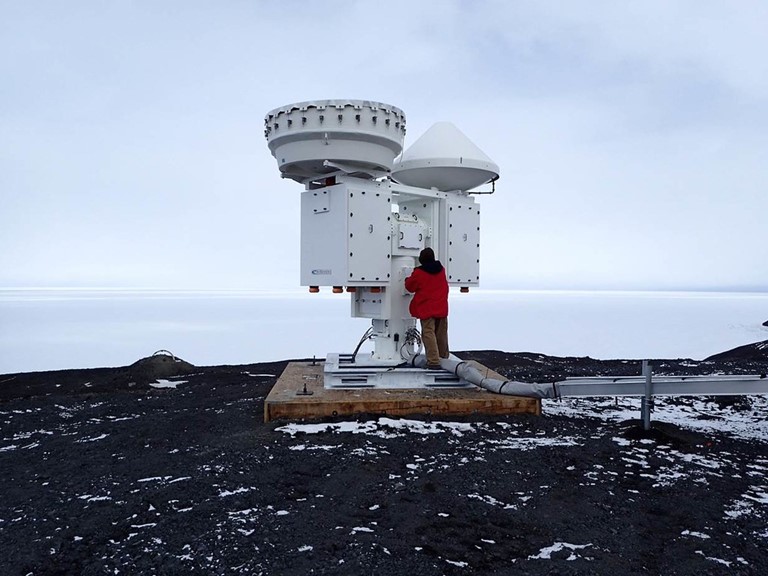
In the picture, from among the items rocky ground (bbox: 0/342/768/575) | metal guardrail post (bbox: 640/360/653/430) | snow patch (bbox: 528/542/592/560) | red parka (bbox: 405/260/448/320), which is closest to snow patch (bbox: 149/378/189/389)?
rocky ground (bbox: 0/342/768/575)

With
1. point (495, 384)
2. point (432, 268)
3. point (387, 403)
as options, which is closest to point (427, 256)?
point (432, 268)

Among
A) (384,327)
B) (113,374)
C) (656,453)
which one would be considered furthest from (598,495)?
(113,374)

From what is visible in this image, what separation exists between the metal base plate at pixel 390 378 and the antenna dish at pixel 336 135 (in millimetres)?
2304

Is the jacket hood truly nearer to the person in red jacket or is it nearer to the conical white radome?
the person in red jacket

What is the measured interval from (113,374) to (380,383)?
609 centimetres

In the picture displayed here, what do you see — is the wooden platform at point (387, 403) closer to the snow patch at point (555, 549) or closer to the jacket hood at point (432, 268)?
the jacket hood at point (432, 268)

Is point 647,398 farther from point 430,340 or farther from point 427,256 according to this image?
point 427,256

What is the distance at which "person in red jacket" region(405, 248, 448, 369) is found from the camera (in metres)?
6.66

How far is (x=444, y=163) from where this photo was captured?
284 inches

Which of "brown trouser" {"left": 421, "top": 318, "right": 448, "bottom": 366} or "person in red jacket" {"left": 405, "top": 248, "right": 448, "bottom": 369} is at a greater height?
"person in red jacket" {"left": 405, "top": 248, "right": 448, "bottom": 369}

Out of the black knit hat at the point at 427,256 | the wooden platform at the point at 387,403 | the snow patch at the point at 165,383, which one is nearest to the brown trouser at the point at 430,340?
the wooden platform at the point at 387,403

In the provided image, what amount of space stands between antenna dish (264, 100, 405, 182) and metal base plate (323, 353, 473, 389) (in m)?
2.30

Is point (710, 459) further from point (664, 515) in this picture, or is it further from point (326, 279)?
point (326, 279)

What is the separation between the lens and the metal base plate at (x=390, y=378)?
6602 mm
